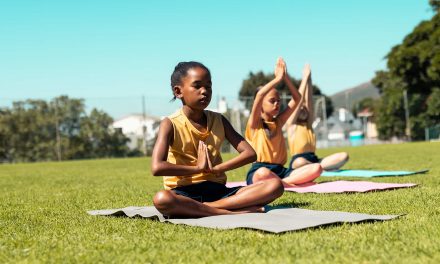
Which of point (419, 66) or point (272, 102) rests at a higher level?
point (419, 66)

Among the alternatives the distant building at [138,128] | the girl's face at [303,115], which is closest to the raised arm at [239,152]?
the girl's face at [303,115]

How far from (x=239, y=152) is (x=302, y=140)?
Result: 161 inches

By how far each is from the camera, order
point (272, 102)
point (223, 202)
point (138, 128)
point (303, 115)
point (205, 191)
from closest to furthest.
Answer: point (223, 202) < point (205, 191) < point (272, 102) < point (303, 115) < point (138, 128)

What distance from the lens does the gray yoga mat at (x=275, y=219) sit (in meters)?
3.70

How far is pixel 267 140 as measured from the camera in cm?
674

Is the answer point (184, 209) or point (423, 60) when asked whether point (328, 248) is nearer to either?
point (184, 209)

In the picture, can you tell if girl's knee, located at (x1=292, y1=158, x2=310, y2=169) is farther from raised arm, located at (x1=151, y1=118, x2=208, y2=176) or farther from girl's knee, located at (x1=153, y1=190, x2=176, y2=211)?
girl's knee, located at (x1=153, y1=190, x2=176, y2=211)

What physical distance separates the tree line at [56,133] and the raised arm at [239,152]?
965 inches

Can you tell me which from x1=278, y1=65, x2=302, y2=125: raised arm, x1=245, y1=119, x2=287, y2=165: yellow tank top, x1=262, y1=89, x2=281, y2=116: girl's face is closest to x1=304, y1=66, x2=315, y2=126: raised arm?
x1=278, y1=65, x2=302, y2=125: raised arm

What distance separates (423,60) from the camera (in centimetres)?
3319

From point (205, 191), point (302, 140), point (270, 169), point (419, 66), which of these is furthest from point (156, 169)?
point (419, 66)

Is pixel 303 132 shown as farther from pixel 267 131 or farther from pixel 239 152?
pixel 239 152

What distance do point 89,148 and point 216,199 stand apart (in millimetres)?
25124

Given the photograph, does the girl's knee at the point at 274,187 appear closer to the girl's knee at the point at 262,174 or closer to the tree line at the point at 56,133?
the girl's knee at the point at 262,174
